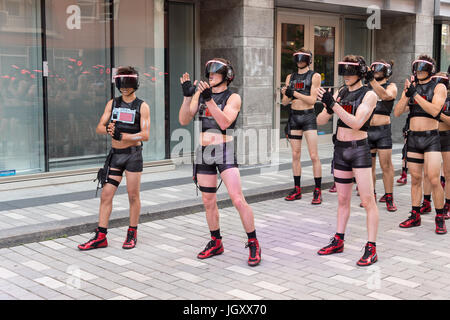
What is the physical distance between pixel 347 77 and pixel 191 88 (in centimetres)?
156

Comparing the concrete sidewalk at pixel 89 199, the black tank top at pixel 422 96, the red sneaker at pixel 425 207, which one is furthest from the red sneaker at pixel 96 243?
the red sneaker at pixel 425 207

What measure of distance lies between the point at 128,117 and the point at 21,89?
396 centimetres

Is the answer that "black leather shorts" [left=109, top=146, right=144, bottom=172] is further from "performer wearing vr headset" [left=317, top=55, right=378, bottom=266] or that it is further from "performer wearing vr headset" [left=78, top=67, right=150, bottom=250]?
"performer wearing vr headset" [left=317, top=55, right=378, bottom=266]

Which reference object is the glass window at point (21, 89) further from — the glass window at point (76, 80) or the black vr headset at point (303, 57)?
the black vr headset at point (303, 57)

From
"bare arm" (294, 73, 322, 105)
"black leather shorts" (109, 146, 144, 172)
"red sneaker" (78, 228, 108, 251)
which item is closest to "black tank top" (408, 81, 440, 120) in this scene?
"bare arm" (294, 73, 322, 105)

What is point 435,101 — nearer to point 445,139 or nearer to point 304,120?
point 445,139

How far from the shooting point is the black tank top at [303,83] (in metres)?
8.84

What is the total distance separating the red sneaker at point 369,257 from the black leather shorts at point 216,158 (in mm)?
1511

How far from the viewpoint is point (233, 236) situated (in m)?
7.15

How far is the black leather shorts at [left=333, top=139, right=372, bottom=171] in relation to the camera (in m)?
6.11

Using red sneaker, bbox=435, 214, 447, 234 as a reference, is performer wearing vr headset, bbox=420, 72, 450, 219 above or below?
above

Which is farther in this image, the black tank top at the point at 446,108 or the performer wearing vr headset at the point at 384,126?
the performer wearing vr headset at the point at 384,126

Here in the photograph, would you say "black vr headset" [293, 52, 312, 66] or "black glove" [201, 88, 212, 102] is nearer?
"black glove" [201, 88, 212, 102]

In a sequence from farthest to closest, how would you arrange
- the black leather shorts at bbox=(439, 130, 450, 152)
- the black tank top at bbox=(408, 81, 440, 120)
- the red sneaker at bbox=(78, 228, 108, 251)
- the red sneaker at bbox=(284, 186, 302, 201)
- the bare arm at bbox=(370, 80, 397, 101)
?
the red sneaker at bbox=(284, 186, 302, 201), the bare arm at bbox=(370, 80, 397, 101), the black leather shorts at bbox=(439, 130, 450, 152), the black tank top at bbox=(408, 81, 440, 120), the red sneaker at bbox=(78, 228, 108, 251)
